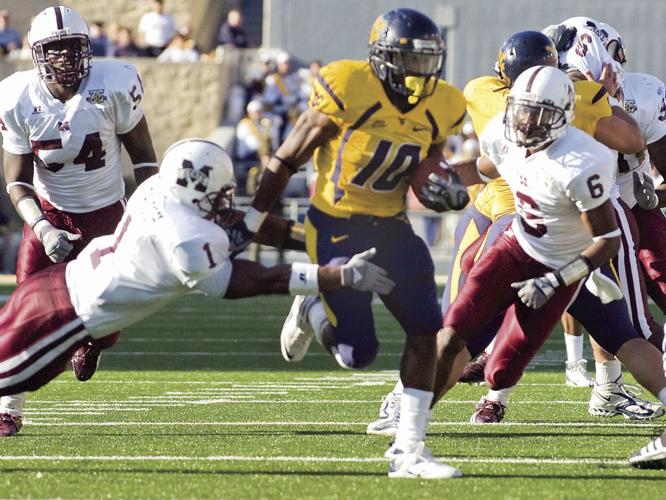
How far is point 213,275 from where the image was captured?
15.2 feet

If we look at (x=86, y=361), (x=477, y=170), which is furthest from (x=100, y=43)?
(x=477, y=170)

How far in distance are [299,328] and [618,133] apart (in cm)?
143

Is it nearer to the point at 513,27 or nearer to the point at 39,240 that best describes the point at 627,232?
the point at 39,240

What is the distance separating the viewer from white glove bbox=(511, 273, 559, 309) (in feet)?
16.4

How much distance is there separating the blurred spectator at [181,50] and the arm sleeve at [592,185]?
13.9 m

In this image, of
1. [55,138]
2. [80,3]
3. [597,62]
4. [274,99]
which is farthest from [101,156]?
[80,3]

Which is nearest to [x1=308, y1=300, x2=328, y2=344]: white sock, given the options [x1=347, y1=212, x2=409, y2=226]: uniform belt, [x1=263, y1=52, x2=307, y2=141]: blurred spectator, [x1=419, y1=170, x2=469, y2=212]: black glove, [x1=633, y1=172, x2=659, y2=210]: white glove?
[x1=347, y1=212, x2=409, y2=226]: uniform belt

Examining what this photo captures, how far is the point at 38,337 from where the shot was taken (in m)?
4.93

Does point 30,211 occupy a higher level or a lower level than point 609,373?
higher

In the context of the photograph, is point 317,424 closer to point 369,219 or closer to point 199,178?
point 369,219

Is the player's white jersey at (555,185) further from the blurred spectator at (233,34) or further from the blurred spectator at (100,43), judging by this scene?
the blurred spectator at (233,34)

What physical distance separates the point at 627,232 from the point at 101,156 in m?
2.23

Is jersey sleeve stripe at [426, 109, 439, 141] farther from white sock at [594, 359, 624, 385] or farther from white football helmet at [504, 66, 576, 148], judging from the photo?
white sock at [594, 359, 624, 385]

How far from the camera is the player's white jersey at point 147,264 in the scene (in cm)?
461
